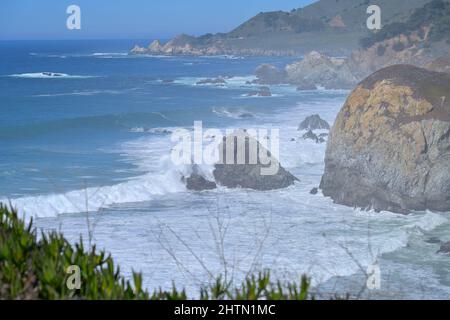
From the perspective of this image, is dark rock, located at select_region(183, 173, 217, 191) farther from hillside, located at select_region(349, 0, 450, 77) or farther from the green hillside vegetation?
the green hillside vegetation

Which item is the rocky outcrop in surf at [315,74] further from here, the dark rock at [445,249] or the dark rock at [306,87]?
the dark rock at [445,249]

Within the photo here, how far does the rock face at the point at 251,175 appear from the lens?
25.9 metres

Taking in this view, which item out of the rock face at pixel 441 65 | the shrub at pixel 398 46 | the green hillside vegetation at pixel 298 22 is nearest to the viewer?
the rock face at pixel 441 65

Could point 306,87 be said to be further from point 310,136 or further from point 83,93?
point 310,136

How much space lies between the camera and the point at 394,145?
23.0 m

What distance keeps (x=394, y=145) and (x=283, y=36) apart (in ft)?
483

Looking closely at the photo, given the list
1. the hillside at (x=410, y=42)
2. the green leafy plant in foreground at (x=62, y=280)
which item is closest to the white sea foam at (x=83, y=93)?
the hillside at (x=410, y=42)

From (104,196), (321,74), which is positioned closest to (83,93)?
(321,74)

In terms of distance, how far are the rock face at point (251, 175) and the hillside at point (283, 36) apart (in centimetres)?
11898

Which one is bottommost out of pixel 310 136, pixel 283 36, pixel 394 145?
pixel 310 136

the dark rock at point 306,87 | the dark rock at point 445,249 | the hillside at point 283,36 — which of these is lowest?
the dark rock at point 445,249

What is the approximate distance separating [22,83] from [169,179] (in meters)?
54.9

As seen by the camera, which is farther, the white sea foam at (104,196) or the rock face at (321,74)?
the rock face at (321,74)
